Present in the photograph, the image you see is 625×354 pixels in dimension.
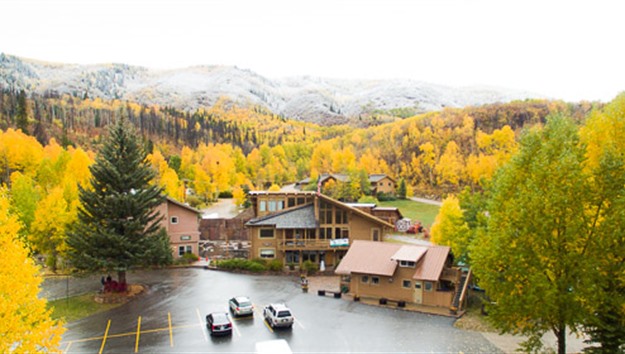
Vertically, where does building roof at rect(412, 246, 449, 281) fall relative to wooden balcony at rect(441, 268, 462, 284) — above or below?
above

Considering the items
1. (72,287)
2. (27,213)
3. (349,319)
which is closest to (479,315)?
(349,319)

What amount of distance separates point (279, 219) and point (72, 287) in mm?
18693

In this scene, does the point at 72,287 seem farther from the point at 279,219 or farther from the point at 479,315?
the point at 479,315

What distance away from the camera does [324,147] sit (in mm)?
116500

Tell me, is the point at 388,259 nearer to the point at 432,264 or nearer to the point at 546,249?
the point at 432,264

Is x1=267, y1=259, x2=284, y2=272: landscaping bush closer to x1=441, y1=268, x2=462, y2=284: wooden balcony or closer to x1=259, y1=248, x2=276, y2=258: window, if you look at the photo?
x1=259, y1=248, x2=276, y2=258: window

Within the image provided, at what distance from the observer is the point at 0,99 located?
144250 mm

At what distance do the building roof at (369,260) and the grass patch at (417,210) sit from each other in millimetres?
27813

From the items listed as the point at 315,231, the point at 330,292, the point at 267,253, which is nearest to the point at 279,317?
the point at 330,292

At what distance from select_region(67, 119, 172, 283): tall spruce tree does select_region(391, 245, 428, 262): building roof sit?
58.0 ft

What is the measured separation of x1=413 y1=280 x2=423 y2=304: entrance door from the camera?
3183 cm

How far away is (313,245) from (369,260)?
9.89 m

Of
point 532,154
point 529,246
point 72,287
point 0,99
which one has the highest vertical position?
point 0,99

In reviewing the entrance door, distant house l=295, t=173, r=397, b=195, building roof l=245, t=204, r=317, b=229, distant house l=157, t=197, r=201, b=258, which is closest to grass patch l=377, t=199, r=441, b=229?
distant house l=295, t=173, r=397, b=195
